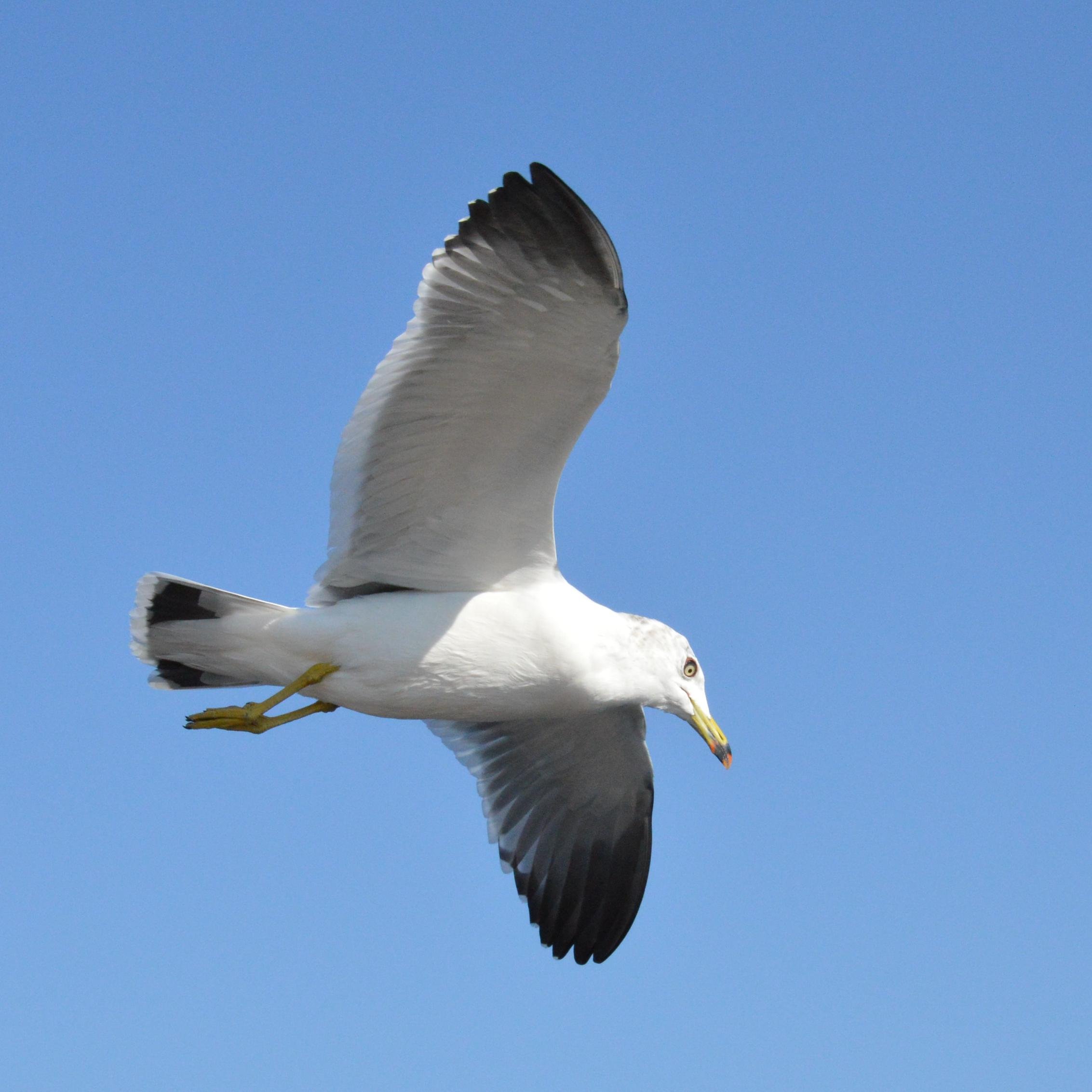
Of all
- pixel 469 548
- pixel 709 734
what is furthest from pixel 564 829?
pixel 469 548

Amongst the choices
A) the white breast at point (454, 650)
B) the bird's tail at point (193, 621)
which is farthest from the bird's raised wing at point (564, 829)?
the bird's tail at point (193, 621)

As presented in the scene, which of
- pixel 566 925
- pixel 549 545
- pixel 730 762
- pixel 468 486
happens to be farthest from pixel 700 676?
pixel 566 925

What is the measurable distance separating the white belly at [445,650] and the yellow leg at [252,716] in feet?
0.39

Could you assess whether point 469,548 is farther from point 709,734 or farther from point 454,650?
point 709,734

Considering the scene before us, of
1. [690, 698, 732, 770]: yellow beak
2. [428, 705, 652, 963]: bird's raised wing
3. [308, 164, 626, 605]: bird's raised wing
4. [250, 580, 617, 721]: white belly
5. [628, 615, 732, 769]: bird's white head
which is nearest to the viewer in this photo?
[308, 164, 626, 605]: bird's raised wing

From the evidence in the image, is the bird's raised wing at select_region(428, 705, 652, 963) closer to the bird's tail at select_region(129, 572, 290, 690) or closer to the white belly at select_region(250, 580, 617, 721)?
the white belly at select_region(250, 580, 617, 721)

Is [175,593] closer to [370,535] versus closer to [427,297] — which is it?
[370,535]

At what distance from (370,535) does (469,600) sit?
0.64m

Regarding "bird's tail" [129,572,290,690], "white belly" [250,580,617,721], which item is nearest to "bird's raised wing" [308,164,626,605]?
"white belly" [250,580,617,721]

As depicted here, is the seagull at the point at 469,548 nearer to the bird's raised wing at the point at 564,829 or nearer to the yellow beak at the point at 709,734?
the yellow beak at the point at 709,734

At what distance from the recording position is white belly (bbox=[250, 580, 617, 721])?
7.82 metres

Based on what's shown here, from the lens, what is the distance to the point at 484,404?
289 inches

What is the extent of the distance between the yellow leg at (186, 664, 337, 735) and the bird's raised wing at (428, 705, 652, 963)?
177 cm

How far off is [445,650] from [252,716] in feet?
3.62
